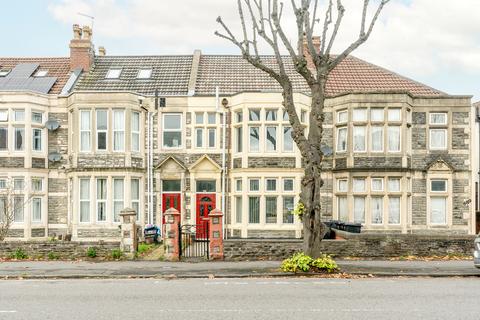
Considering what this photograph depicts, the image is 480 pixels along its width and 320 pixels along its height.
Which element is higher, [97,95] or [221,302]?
[97,95]

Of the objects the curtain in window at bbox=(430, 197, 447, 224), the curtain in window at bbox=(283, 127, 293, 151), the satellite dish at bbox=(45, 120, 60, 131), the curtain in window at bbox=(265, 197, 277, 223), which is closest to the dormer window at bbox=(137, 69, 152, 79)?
the satellite dish at bbox=(45, 120, 60, 131)

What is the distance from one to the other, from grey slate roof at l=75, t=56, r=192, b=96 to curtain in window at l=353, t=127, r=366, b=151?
8526 mm

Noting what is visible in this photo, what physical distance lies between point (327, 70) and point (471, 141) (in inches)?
599

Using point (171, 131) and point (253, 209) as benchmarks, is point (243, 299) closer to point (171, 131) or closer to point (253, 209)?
point (253, 209)

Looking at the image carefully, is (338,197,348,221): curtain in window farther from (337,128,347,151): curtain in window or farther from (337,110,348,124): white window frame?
(337,110,348,124): white window frame

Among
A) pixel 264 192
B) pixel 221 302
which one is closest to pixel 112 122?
pixel 264 192

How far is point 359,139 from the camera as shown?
99.6 ft

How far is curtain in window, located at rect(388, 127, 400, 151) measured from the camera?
99.4ft

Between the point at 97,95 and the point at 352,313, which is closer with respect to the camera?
the point at 352,313

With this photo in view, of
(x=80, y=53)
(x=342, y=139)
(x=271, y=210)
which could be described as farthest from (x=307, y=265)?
(x=80, y=53)

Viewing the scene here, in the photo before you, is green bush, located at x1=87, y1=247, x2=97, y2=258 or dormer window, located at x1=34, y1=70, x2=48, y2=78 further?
dormer window, located at x1=34, y1=70, x2=48, y2=78

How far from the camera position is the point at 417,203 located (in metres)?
30.8

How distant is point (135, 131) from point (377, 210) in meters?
12.0

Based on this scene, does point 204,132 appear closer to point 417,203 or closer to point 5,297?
point 417,203
